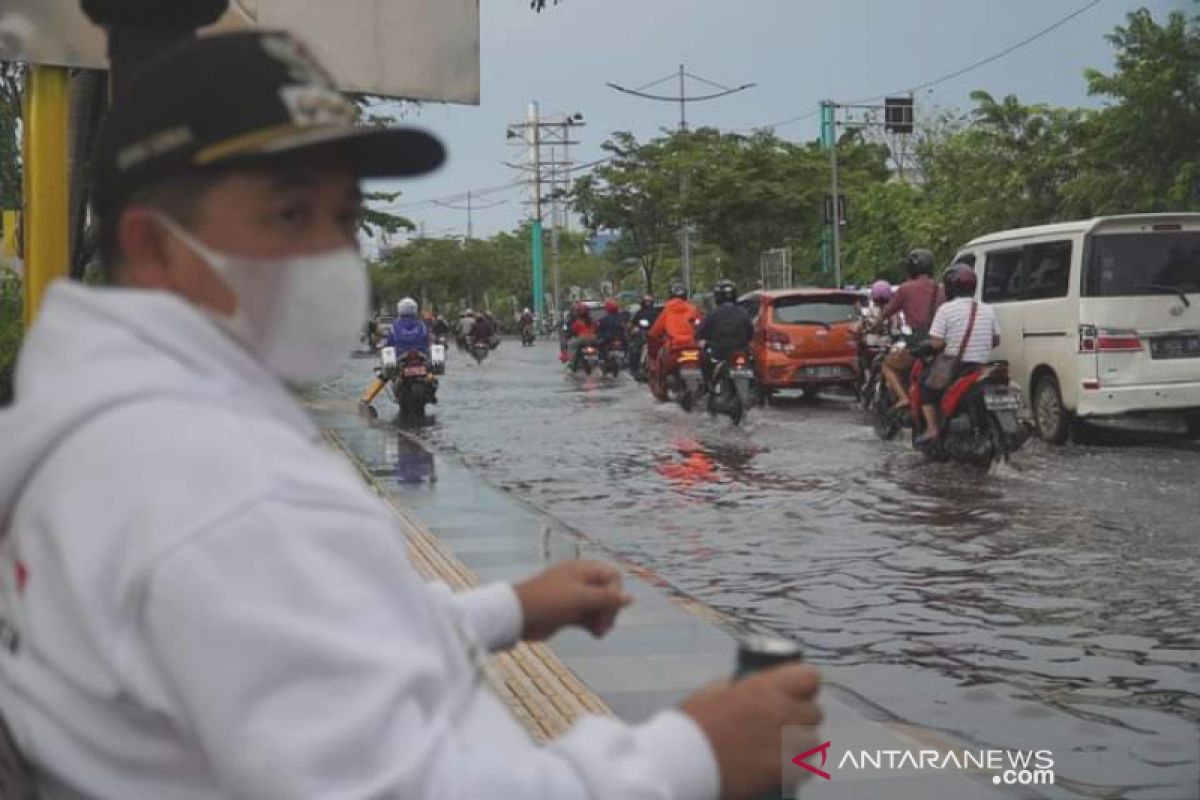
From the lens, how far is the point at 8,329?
9.59 meters

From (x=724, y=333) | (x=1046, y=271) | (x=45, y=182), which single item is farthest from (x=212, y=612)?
(x=724, y=333)

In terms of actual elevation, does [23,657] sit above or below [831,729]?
above

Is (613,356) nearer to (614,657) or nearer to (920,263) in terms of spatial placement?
(920,263)

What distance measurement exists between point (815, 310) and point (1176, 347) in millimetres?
7238

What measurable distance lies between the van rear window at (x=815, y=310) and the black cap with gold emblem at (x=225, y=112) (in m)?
18.4

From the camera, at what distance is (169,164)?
1.42 meters

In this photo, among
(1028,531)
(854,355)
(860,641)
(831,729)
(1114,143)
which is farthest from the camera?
(1114,143)

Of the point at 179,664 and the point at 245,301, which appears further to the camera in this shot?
the point at 245,301

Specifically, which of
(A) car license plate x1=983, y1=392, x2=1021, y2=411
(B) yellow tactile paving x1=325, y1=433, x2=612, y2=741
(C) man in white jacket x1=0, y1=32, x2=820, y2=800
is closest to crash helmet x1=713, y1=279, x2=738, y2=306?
(A) car license plate x1=983, y1=392, x2=1021, y2=411

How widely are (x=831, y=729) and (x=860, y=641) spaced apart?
161cm

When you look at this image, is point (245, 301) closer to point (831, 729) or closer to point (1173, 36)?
point (831, 729)


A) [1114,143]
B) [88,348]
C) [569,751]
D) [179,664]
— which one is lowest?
[569,751]

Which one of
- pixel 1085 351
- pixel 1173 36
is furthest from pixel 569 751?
pixel 1173 36

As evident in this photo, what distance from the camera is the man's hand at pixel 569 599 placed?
1976 mm
